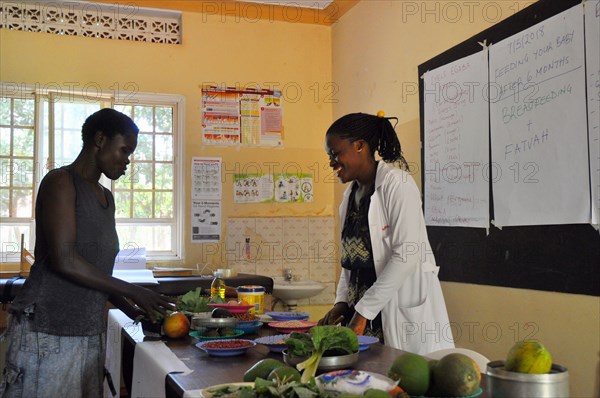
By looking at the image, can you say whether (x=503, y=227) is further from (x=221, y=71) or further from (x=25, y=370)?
(x=221, y=71)

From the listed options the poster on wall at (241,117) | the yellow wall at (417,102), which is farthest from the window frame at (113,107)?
the yellow wall at (417,102)

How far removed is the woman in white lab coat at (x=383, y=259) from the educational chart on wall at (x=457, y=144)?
100cm

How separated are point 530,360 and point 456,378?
9.2 inches


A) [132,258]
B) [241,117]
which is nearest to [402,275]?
[132,258]

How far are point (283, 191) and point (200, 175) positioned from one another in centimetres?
75

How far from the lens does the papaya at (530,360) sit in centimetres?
105

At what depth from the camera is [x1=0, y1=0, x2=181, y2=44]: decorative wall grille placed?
485 centimetres

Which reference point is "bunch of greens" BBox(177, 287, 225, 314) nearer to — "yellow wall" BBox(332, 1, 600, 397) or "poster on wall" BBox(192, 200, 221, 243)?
"yellow wall" BBox(332, 1, 600, 397)

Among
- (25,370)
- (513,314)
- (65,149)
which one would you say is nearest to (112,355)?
(25,370)

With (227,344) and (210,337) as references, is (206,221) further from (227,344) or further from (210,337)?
(227,344)

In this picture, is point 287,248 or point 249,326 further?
point 287,248

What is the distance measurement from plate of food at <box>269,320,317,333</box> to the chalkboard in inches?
50.7

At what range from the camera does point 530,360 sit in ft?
3.47

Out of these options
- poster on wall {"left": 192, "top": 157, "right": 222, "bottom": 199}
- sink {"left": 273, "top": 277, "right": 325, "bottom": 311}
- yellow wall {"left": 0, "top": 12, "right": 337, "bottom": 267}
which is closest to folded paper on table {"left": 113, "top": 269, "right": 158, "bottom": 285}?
yellow wall {"left": 0, "top": 12, "right": 337, "bottom": 267}
